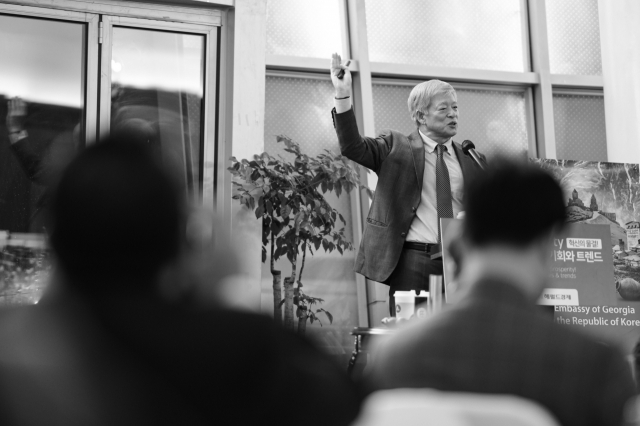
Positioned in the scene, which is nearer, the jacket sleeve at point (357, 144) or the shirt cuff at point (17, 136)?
the jacket sleeve at point (357, 144)

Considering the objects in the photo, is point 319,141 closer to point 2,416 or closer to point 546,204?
point 546,204

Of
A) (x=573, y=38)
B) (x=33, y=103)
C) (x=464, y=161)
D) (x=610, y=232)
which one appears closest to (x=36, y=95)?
(x=33, y=103)

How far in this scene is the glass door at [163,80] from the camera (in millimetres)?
5109

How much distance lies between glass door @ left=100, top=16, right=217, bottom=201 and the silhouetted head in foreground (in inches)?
157

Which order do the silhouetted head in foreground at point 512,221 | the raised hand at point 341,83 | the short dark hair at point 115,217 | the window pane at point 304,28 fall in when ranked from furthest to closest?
the window pane at point 304,28 → the raised hand at point 341,83 → the silhouetted head in foreground at point 512,221 → the short dark hair at point 115,217

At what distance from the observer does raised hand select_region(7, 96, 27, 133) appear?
4945 mm

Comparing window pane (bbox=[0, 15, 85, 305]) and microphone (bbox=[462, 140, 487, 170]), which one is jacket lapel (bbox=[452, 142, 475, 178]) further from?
window pane (bbox=[0, 15, 85, 305])

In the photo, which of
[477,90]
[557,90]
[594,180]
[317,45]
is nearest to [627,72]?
[557,90]

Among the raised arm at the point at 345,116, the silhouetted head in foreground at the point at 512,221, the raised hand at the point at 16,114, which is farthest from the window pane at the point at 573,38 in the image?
the silhouetted head in foreground at the point at 512,221

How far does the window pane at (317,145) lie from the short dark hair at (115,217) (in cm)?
517

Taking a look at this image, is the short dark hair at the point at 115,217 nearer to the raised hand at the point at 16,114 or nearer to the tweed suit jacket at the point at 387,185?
the tweed suit jacket at the point at 387,185

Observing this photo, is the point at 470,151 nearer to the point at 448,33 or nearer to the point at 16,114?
the point at 16,114

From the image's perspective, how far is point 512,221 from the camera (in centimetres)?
121

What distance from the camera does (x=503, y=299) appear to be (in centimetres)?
115
